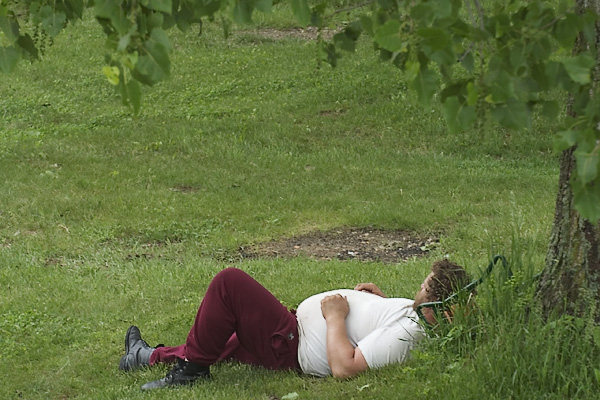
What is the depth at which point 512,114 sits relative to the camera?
2.74 metres

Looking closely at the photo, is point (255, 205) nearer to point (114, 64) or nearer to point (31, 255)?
point (31, 255)

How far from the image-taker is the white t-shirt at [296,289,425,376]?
4.96m

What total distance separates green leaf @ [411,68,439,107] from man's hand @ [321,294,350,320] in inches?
96.5

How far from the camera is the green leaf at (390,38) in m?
2.58

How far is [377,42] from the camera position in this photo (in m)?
2.63

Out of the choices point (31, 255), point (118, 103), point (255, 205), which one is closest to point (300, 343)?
point (31, 255)

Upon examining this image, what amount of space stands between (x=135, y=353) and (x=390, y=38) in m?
3.63

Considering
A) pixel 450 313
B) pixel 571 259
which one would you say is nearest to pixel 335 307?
pixel 450 313

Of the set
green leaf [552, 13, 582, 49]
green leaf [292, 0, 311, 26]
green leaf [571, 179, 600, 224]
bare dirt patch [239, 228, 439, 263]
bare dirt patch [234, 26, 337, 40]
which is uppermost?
green leaf [292, 0, 311, 26]

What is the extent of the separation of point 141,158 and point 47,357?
5761 millimetres

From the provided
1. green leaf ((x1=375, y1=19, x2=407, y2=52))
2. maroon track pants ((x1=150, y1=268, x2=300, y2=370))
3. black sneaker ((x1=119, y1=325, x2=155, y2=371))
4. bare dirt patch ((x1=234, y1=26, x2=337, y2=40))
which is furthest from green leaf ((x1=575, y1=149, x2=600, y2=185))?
bare dirt patch ((x1=234, y1=26, x2=337, y2=40))

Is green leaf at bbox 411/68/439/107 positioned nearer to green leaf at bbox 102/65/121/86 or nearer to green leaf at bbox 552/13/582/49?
green leaf at bbox 552/13/582/49

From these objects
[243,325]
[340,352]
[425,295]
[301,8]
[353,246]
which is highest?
[301,8]

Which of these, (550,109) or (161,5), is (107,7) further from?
(550,109)
